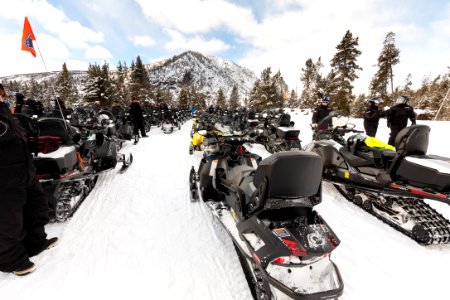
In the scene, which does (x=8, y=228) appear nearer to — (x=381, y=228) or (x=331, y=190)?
(x=381, y=228)

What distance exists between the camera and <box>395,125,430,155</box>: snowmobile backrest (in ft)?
9.07

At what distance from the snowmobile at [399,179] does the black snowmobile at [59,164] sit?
4.10m

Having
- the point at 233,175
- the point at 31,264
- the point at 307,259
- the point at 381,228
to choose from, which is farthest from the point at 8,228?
the point at 381,228

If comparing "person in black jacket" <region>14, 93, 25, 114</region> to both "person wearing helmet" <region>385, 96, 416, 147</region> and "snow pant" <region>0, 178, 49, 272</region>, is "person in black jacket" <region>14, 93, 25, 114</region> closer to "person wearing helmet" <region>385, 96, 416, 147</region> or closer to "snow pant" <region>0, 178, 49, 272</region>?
"snow pant" <region>0, 178, 49, 272</region>

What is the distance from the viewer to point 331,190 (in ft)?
14.3

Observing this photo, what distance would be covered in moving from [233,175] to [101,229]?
1.88 metres

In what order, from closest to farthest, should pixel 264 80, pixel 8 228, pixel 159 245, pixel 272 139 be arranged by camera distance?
1. pixel 8 228
2. pixel 159 245
3. pixel 272 139
4. pixel 264 80

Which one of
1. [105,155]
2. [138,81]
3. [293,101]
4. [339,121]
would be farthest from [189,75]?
[339,121]

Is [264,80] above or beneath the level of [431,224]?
above

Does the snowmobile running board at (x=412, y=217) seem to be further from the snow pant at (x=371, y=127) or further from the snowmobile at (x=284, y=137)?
the snow pant at (x=371, y=127)

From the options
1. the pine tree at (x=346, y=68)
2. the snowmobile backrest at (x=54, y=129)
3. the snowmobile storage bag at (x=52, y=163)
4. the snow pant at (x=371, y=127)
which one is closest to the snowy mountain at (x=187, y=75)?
the pine tree at (x=346, y=68)

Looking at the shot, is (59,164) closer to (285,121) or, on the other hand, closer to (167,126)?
(285,121)

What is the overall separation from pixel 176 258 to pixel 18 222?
5.08 feet

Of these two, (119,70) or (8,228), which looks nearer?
(8,228)
